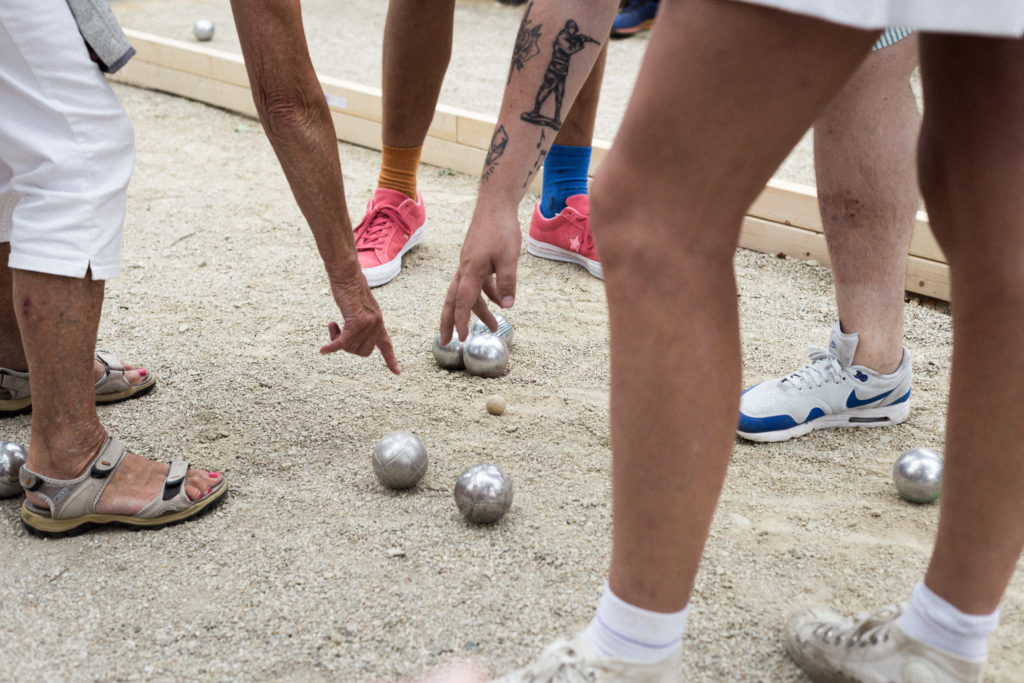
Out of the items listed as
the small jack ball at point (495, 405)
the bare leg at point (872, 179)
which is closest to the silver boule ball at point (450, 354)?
the small jack ball at point (495, 405)

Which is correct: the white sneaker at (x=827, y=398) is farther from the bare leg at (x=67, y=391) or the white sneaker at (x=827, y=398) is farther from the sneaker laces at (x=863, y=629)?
the bare leg at (x=67, y=391)

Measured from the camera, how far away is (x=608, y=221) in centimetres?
118

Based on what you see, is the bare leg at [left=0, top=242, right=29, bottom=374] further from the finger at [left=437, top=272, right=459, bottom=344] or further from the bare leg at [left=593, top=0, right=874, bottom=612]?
the bare leg at [left=593, top=0, right=874, bottom=612]

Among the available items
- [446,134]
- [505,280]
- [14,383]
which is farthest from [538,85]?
[446,134]

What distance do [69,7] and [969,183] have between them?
5.28 feet

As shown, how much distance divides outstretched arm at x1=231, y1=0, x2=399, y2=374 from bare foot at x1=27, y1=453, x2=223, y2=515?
46 centimetres

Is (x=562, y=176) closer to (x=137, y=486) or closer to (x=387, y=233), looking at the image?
(x=387, y=233)

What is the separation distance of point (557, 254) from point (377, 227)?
70 cm

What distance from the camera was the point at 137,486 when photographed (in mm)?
2092

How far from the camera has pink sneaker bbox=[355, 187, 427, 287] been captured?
11.5ft

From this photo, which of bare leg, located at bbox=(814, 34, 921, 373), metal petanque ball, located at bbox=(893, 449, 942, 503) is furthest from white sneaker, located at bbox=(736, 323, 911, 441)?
metal petanque ball, located at bbox=(893, 449, 942, 503)

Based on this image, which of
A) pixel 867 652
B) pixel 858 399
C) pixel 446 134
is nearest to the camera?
pixel 867 652

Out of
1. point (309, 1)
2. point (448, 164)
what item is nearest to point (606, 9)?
point (448, 164)

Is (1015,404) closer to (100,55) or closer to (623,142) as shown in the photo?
(623,142)
